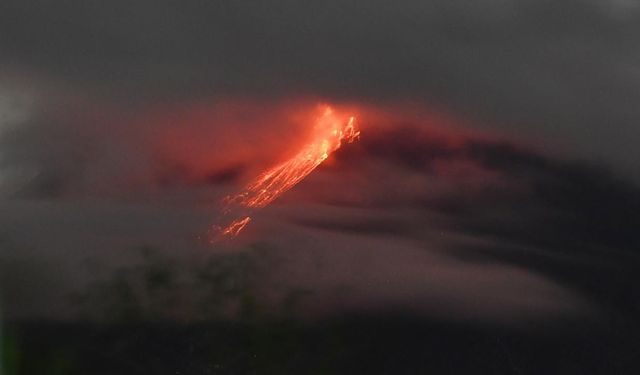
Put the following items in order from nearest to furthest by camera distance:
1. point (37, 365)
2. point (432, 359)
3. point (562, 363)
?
point (37, 365) → point (432, 359) → point (562, 363)

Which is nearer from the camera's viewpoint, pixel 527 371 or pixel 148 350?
pixel 148 350

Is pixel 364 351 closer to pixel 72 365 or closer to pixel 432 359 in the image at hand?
pixel 432 359

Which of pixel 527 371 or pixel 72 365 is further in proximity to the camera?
pixel 527 371

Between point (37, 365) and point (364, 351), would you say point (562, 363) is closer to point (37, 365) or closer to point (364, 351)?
point (364, 351)

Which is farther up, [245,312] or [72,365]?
[245,312]

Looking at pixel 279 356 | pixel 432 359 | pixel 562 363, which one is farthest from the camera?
pixel 562 363

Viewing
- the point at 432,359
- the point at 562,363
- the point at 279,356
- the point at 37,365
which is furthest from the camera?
the point at 562,363

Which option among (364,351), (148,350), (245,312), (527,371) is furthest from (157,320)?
(527,371)

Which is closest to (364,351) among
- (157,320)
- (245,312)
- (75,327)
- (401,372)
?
(401,372)

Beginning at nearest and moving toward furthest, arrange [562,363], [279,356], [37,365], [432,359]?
[37,365]
[279,356]
[432,359]
[562,363]
